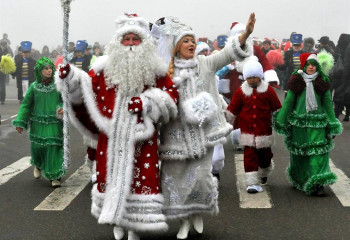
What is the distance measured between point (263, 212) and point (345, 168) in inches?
120

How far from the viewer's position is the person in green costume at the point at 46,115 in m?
9.48

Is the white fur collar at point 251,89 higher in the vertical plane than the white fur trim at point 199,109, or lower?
lower

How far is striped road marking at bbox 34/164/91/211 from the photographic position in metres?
8.47

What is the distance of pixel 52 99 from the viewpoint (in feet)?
31.2

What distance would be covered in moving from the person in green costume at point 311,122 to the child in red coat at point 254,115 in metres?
0.17

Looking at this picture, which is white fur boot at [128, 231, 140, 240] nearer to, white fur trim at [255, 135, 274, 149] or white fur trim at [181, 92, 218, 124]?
white fur trim at [181, 92, 218, 124]

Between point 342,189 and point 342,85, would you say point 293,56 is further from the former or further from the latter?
point 342,189

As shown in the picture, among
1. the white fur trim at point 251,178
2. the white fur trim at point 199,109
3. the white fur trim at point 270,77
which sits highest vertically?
the white fur trim at point 199,109

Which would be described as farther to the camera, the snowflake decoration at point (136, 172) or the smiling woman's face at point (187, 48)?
the smiling woman's face at point (187, 48)

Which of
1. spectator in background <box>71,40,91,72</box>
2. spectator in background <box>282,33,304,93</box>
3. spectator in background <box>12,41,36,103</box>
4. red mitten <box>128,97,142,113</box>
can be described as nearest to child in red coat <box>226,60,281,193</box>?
red mitten <box>128,97,142,113</box>

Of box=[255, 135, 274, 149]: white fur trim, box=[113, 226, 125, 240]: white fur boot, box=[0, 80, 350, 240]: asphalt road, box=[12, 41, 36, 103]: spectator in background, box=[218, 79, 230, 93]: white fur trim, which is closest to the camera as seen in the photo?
box=[113, 226, 125, 240]: white fur boot

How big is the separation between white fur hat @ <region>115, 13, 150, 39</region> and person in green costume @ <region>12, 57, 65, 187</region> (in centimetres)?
304

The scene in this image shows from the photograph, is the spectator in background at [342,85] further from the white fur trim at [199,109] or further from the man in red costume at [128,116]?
the man in red costume at [128,116]

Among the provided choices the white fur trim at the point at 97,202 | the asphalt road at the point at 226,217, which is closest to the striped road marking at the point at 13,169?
the asphalt road at the point at 226,217
